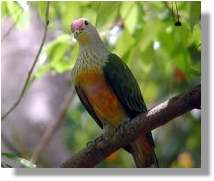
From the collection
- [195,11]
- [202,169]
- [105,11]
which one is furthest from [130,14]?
[202,169]

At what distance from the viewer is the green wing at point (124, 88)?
2.18m

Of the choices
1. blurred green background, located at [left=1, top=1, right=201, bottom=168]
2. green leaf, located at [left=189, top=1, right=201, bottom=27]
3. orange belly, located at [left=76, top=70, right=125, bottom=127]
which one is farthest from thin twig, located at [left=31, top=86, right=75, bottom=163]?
green leaf, located at [left=189, top=1, right=201, bottom=27]

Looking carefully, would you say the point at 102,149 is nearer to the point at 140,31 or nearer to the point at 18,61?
the point at 140,31

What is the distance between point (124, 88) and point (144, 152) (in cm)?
18

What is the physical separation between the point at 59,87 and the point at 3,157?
1.10 m

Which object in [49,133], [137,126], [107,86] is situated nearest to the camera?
[137,126]

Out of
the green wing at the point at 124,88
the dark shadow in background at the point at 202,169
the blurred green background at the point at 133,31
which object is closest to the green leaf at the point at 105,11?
the blurred green background at the point at 133,31

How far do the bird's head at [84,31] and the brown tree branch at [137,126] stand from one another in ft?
0.80

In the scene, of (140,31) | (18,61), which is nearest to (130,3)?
(140,31)

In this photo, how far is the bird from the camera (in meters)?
2.18

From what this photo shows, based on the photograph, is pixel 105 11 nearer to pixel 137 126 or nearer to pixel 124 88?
pixel 124 88

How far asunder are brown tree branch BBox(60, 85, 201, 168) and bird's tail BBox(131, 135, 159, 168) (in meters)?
0.04

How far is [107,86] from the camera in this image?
2.19 m

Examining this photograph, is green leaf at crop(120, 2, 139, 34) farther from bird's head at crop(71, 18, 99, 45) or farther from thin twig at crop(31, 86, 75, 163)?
thin twig at crop(31, 86, 75, 163)
